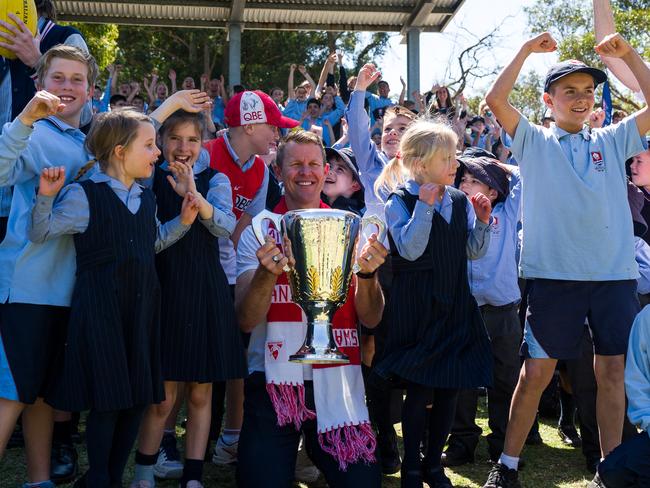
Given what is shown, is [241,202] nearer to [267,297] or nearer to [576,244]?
[267,297]

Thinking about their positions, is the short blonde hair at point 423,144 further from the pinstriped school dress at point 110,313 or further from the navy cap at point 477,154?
the pinstriped school dress at point 110,313

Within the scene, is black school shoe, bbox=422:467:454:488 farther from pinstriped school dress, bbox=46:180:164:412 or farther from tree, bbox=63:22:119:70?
tree, bbox=63:22:119:70

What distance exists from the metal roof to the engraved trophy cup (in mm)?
12275

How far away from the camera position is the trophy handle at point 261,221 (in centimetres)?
336

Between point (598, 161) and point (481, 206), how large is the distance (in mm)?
747

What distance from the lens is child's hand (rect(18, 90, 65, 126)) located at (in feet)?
10.6

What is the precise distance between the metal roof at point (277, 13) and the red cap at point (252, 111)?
33.7 ft

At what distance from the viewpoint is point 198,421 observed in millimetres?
3848

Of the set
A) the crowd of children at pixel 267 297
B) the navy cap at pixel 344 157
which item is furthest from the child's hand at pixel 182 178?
the navy cap at pixel 344 157

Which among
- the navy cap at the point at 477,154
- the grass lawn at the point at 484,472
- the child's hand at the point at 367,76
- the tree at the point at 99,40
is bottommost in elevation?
the grass lawn at the point at 484,472

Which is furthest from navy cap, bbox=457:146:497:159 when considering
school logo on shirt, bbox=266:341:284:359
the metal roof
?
the metal roof

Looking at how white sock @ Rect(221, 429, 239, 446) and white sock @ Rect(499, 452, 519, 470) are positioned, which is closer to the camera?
white sock @ Rect(499, 452, 519, 470)

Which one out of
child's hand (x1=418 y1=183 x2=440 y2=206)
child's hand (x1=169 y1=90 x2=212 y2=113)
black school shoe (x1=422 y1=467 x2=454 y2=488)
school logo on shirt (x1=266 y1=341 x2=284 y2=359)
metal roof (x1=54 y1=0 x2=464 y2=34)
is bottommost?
black school shoe (x1=422 y1=467 x2=454 y2=488)

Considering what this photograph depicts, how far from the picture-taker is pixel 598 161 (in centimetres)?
409
